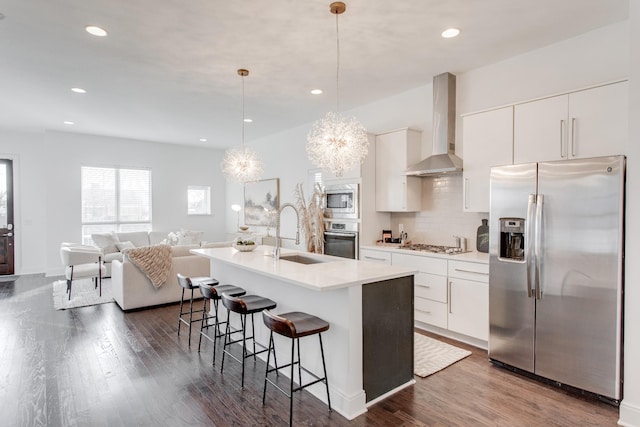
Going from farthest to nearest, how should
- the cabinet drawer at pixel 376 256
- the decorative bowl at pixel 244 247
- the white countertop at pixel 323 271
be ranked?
the cabinet drawer at pixel 376 256 < the decorative bowl at pixel 244 247 < the white countertop at pixel 323 271

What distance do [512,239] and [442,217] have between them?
1407 millimetres

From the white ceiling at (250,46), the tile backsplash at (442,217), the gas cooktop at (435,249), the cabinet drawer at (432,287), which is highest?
the white ceiling at (250,46)

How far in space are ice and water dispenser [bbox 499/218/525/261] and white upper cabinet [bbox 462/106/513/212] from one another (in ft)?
2.08

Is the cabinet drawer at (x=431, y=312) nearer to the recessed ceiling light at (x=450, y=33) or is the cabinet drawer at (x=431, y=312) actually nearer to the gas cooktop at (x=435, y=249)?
the gas cooktop at (x=435, y=249)

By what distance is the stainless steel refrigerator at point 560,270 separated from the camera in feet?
8.34

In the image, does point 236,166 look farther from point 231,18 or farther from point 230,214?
point 230,214

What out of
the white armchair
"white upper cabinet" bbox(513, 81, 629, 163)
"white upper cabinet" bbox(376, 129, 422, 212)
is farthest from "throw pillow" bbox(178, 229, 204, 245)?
"white upper cabinet" bbox(513, 81, 629, 163)

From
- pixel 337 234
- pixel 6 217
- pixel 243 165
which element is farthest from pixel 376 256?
pixel 6 217

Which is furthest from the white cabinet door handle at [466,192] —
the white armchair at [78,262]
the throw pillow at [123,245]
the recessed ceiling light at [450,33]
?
the throw pillow at [123,245]

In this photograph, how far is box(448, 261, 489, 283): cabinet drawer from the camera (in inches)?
137

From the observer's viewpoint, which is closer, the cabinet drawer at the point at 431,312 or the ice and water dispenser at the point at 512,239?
the ice and water dispenser at the point at 512,239

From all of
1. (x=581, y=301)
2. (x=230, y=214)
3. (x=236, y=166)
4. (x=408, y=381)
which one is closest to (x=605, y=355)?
(x=581, y=301)

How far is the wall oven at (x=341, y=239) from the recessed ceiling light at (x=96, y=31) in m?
3.53

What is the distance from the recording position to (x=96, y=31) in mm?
3135
